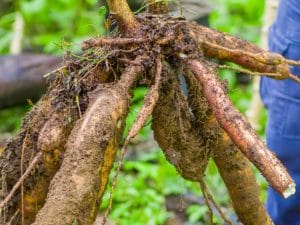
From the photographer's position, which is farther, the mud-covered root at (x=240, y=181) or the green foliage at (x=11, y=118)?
the green foliage at (x=11, y=118)

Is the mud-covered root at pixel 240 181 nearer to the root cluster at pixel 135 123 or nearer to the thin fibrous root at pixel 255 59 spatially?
the root cluster at pixel 135 123

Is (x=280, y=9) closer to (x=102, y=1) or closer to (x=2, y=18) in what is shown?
(x=102, y=1)

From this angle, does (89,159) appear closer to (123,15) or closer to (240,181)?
(123,15)

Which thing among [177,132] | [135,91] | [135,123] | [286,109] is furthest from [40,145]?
[135,91]

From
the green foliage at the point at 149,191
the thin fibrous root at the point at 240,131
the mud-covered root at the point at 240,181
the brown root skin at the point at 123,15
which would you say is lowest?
the green foliage at the point at 149,191

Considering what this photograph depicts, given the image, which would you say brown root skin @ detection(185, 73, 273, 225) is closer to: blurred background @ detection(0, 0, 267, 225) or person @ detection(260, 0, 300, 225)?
Result: blurred background @ detection(0, 0, 267, 225)

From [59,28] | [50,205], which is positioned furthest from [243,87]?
[50,205]

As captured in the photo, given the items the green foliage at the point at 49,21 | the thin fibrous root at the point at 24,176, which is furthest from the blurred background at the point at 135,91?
the thin fibrous root at the point at 24,176
